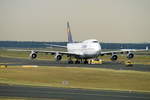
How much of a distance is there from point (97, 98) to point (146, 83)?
1901cm

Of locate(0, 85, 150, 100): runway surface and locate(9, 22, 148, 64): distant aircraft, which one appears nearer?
locate(0, 85, 150, 100): runway surface

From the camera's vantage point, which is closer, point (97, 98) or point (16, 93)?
point (97, 98)

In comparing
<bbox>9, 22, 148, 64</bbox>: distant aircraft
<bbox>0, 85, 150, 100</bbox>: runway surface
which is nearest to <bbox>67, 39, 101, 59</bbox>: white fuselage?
<bbox>9, 22, 148, 64</bbox>: distant aircraft

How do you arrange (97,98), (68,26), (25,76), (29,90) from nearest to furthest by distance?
(97,98)
(29,90)
(25,76)
(68,26)

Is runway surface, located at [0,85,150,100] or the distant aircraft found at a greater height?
the distant aircraft

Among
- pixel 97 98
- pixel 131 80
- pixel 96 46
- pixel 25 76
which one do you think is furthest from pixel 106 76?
pixel 96 46

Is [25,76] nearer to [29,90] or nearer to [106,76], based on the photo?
[106,76]

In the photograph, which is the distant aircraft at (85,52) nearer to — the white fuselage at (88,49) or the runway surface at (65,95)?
the white fuselage at (88,49)

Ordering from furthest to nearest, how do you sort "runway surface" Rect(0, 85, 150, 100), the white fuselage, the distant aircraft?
the distant aircraft → the white fuselage → "runway surface" Rect(0, 85, 150, 100)

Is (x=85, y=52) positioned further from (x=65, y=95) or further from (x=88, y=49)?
(x=65, y=95)

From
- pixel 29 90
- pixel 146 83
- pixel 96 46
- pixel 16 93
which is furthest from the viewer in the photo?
pixel 96 46

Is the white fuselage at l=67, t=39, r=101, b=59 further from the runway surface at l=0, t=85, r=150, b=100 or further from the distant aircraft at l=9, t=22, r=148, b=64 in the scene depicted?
the runway surface at l=0, t=85, r=150, b=100

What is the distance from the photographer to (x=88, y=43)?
108 m

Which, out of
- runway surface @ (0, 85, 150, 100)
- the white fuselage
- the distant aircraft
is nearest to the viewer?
runway surface @ (0, 85, 150, 100)
